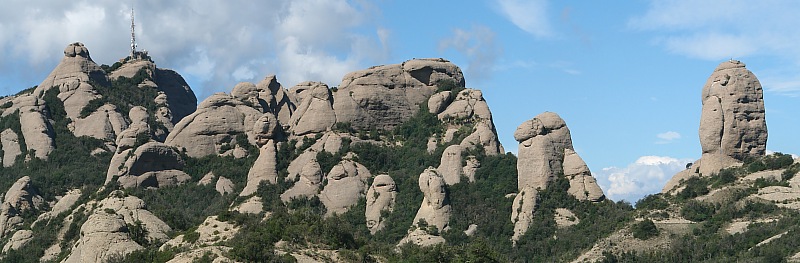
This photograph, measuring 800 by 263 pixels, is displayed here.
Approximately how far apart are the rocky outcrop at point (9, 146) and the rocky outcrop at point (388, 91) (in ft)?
111

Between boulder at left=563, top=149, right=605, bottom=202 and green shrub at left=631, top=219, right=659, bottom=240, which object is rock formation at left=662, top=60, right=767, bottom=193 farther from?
green shrub at left=631, top=219, right=659, bottom=240

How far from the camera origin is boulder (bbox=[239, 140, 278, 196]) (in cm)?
13825

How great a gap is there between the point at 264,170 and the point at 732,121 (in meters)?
42.6

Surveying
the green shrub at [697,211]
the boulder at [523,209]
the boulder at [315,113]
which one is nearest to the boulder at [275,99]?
the boulder at [315,113]

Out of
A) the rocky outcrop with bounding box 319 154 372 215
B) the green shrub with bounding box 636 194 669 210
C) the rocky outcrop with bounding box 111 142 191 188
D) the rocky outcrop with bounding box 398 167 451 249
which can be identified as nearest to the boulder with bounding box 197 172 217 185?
the rocky outcrop with bounding box 111 142 191 188

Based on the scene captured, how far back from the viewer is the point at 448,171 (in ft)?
445

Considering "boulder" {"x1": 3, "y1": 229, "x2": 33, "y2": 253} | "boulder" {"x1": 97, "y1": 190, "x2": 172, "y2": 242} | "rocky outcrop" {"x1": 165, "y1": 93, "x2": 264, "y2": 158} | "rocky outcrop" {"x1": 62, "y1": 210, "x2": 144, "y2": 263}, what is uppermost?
"rocky outcrop" {"x1": 165, "y1": 93, "x2": 264, "y2": 158}

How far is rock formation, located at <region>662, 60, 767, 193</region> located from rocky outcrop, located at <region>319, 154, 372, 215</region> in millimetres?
30304

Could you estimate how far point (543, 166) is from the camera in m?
128

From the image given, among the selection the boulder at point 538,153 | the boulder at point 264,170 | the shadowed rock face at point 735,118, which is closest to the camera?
the shadowed rock face at point 735,118

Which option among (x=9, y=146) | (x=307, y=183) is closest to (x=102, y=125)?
(x=9, y=146)

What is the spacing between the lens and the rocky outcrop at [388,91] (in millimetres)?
150250

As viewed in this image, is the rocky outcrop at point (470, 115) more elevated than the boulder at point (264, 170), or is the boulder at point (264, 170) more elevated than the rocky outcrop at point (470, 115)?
the rocky outcrop at point (470, 115)

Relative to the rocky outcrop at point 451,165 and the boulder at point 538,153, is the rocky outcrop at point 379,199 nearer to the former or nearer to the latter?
the rocky outcrop at point 451,165
